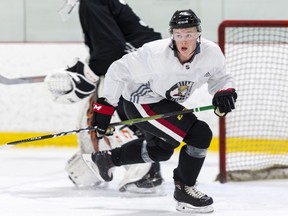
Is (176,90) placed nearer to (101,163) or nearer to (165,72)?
(165,72)

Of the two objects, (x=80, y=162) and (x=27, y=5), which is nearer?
(x=80, y=162)

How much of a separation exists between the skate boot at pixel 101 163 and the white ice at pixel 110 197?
0.32 ft

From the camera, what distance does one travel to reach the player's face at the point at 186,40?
2809 mm

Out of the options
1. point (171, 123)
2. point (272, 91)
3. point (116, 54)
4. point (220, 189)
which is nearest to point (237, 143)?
point (272, 91)

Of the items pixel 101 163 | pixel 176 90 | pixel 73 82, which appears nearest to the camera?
pixel 176 90

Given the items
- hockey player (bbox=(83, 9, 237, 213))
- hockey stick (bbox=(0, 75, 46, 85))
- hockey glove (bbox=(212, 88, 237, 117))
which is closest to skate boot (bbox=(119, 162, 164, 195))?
hockey player (bbox=(83, 9, 237, 213))

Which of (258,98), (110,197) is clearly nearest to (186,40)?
(110,197)

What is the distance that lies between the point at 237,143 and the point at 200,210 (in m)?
1.42

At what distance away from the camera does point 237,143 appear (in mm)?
4352

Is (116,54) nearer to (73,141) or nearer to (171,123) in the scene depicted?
(171,123)

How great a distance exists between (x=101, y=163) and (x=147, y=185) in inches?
9.7

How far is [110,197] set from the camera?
336 centimetres

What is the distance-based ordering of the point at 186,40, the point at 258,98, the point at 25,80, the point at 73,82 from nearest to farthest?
the point at 186,40
the point at 73,82
the point at 25,80
the point at 258,98

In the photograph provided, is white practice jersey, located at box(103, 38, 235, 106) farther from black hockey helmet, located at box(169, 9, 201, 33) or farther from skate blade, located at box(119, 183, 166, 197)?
skate blade, located at box(119, 183, 166, 197)
